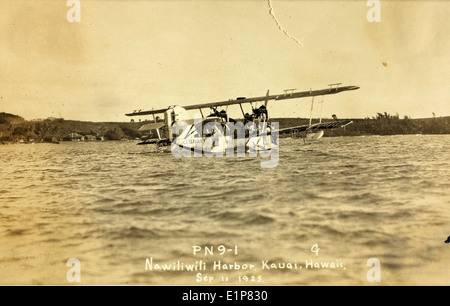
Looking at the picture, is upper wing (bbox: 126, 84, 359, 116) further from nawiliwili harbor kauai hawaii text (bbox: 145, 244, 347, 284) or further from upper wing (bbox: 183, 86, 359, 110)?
nawiliwili harbor kauai hawaii text (bbox: 145, 244, 347, 284)

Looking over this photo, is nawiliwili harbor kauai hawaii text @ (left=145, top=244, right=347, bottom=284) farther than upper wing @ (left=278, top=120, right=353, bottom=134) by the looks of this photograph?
No

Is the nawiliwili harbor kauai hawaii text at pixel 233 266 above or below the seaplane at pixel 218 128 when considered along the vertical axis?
Answer: below

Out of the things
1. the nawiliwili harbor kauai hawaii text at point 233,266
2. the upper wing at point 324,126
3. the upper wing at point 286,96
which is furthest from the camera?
the upper wing at point 324,126

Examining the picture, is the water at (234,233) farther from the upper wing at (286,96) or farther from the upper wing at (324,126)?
the upper wing at (324,126)

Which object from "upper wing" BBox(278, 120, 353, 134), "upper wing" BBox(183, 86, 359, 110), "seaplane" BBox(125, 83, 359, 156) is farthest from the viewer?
"seaplane" BBox(125, 83, 359, 156)

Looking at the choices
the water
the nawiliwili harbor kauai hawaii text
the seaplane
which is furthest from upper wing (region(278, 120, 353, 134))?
the nawiliwili harbor kauai hawaii text

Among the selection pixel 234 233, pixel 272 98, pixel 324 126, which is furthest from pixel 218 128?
pixel 234 233

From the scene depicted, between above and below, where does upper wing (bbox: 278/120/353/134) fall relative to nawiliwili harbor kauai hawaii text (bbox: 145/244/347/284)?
above

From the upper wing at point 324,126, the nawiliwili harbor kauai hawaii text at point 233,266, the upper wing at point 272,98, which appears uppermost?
the upper wing at point 272,98

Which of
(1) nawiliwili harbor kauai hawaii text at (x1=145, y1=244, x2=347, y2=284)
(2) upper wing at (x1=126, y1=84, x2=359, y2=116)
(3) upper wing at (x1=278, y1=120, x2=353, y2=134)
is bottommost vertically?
(1) nawiliwili harbor kauai hawaii text at (x1=145, y1=244, x2=347, y2=284)

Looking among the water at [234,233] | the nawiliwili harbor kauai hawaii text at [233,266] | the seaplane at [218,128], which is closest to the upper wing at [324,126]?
the seaplane at [218,128]

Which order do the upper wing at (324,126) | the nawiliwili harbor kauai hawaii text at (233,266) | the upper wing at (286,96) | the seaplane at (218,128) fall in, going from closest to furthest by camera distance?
the nawiliwili harbor kauai hawaii text at (233,266), the upper wing at (286,96), the upper wing at (324,126), the seaplane at (218,128)
